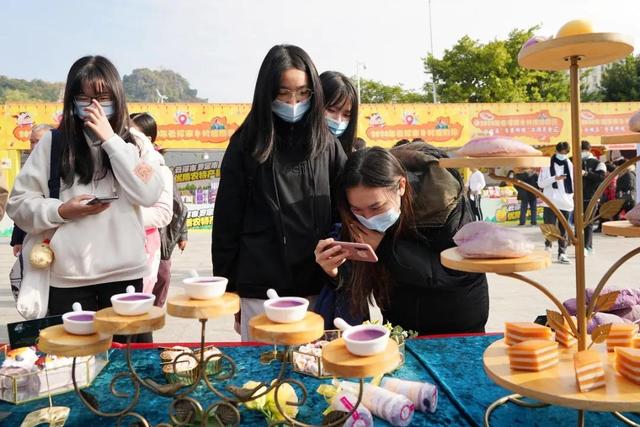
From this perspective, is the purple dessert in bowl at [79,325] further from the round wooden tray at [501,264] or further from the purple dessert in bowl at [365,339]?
the round wooden tray at [501,264]

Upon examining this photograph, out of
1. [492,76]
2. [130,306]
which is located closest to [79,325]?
[130,306]

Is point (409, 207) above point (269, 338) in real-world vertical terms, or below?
above

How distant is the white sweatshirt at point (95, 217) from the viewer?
1.87 m

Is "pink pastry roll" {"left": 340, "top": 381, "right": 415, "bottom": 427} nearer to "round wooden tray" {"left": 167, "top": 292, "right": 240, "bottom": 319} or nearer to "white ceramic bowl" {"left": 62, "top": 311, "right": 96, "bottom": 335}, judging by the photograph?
"round wooden tray" {"left": 167, "top": 292, "right": 240, "bottom": 319}

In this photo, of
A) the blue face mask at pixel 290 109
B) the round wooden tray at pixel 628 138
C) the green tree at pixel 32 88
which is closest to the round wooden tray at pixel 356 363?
the round wooden tray at pixel 628 138

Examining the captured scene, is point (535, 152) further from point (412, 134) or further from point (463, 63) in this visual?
point (463, 63)

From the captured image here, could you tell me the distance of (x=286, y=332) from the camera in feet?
2.91

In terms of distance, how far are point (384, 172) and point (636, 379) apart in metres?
0.90

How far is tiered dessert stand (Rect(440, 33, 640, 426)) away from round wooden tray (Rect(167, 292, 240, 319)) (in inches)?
17.8

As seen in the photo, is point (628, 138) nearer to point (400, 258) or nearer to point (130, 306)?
point (400, 258)

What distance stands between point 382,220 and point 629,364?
864 millimetres

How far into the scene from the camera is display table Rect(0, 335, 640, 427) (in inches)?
46.8

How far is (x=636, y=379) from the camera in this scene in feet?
2.99

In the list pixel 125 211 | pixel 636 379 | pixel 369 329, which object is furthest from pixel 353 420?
pixel 125 211
